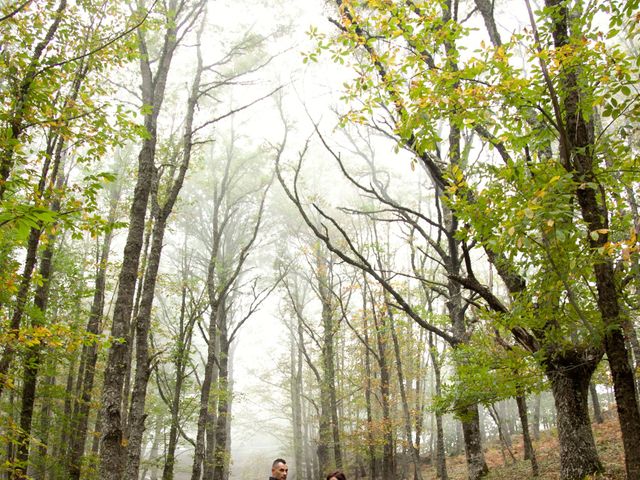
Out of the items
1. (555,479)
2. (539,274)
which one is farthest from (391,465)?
(539,274)

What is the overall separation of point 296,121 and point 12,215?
40.4 feet

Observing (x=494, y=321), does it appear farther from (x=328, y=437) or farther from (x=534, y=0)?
(x=534, y=0)

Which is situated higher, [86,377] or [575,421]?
[86,377]

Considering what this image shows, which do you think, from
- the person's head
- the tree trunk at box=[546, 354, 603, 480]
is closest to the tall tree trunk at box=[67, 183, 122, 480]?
the person's head

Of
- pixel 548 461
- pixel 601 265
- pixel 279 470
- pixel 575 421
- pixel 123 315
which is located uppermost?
pixel 123 315

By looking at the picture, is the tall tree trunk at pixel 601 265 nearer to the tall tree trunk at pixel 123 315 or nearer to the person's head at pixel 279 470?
the person's head at pixel 279 470

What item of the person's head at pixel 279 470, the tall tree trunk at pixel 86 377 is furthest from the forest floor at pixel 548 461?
the tall tree trunk at pixel 86 377

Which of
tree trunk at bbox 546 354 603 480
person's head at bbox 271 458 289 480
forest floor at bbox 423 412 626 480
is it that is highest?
tree trunk at bbox 546 354 603 480

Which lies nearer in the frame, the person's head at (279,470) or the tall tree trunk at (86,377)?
the person's head at (279,470)

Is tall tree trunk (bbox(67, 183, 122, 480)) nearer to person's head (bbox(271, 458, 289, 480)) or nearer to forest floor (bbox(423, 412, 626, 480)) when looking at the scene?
person's head (bbox(271, 458, 289, 480))

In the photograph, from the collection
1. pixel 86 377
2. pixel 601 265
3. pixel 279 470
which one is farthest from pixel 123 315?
pixel 86 377

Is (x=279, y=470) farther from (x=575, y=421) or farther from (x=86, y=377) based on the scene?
(x=86, y=377)

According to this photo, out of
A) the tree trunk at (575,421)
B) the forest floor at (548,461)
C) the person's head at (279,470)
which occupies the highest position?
the tree trunk at (575,421)

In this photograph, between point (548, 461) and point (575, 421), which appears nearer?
point (575, 421)
